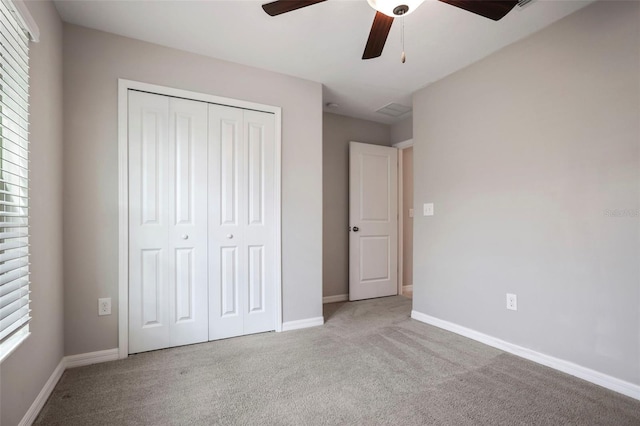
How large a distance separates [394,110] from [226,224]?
252cm

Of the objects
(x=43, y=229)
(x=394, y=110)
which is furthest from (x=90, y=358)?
(x=394, y=110)

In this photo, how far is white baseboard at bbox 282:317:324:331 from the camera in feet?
9.30

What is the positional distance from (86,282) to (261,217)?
136 cm

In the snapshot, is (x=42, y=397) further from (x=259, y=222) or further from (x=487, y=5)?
(x=487, y=5)

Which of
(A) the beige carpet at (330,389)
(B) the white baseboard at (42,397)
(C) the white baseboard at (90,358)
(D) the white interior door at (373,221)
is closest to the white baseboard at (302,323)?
(A) the beige carpet at (330,389)

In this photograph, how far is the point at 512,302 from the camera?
237 cm

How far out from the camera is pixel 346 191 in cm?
402

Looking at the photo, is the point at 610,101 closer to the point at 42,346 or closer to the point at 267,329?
the point at 267,329

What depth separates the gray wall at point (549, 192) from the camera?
5.94 ft

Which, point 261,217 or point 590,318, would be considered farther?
point 261,217

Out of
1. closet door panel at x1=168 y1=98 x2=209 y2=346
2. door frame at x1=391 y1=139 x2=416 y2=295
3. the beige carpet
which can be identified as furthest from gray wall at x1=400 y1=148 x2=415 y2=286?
closet door panel at x1=168 y1=98 x2=209 y2=346

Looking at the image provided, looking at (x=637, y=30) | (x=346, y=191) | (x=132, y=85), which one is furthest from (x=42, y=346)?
(x=637, y=30)

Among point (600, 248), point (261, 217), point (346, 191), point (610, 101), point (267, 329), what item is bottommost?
point (267, 329)

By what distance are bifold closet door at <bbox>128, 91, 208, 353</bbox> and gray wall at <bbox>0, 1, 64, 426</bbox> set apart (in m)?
0.42
